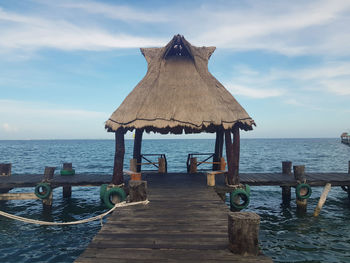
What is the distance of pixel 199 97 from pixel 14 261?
9308 millimetres

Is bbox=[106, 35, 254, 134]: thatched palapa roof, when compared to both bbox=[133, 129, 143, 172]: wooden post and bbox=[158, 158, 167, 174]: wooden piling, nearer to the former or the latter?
bbox=[158, 158, 167, 174]: wooden piling

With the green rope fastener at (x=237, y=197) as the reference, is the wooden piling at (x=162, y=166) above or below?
above

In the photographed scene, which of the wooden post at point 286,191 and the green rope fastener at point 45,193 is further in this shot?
the wooden post at point 286,191

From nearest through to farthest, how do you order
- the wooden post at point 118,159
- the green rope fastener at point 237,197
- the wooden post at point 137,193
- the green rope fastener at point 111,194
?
the wooden post at point 137,193 → the green rope fastener at point 111,194 → the green rope fastener at point 237,197 → the wooden post at point 118,159

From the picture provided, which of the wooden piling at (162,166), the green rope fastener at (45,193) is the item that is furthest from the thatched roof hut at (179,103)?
the wooden piling at (162,166)

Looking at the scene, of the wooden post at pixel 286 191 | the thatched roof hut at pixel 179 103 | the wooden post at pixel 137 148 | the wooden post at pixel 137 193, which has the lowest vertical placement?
the wooden post at pixel 286 191

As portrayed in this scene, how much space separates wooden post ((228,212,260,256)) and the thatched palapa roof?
609cm

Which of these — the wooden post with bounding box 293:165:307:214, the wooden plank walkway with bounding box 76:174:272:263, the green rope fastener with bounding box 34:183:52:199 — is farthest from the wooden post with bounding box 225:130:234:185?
the green rope fastener with bounding box 34:183:52:199

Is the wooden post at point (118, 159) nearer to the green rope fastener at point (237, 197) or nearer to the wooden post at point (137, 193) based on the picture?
the wooden post at point (137, 193)

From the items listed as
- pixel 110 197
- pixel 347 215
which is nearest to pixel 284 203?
pixel 347 215

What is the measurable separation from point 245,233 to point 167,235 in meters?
1.79

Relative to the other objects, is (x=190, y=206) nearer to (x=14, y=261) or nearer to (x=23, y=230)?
(x=14, y=261)

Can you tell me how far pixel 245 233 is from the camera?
4203 mm

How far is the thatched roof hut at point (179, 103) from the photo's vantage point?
10.3 metres
